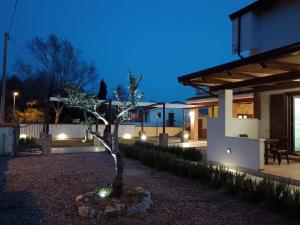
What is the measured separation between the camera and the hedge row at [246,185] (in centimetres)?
516

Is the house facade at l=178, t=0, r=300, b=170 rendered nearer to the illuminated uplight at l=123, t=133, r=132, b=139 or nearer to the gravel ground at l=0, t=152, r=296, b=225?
the gravel ground at l=0, t=152, r=296, b=225

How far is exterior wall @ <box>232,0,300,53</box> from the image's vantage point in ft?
37.0

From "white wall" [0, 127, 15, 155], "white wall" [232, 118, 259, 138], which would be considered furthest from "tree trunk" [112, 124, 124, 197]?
"white wall" [0, 127, 15, 155]

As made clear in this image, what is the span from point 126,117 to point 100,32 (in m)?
84.7

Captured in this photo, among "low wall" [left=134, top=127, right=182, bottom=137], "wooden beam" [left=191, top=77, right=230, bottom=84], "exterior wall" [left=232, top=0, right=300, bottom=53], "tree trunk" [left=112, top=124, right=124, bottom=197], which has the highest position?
"exterior wall" [left=232, top=0, right=300, bottom=53]

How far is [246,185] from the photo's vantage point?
243 inches

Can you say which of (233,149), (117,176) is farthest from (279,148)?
(117,176)

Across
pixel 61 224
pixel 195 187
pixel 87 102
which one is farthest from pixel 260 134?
pixel 61 224

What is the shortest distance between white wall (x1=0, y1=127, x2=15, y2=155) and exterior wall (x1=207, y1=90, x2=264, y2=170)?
8600mm

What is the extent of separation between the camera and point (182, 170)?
27.7ft

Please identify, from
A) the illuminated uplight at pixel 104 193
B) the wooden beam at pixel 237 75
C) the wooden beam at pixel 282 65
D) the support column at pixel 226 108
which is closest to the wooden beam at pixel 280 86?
the wooden beam at pixel 237 75

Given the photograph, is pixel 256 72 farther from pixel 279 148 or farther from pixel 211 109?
pixel 211 109

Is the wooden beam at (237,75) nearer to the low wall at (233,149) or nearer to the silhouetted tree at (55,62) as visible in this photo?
the low wall at (233,149)

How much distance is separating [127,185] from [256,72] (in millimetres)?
5068
